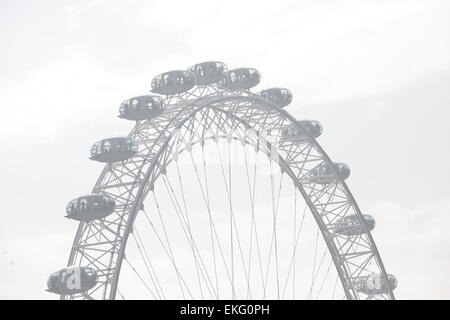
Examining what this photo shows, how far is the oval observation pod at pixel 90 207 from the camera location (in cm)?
4325

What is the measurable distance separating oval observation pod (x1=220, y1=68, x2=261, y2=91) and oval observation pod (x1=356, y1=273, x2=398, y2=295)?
1738cm

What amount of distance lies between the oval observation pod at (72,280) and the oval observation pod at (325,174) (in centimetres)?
2445

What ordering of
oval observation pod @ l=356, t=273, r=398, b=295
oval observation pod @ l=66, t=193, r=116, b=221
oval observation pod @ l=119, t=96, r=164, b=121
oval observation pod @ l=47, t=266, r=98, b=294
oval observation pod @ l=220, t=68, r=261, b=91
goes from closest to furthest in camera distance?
oval observation pod @ l=47, t=266, r=98, b=294 < oval observation pod @ l=66, t=193, r=116, b=221 < oval observation pod @ l=119, t=96, r=164, b=121 < oval observation pod @ l=220, t=68, r=261, b=91 < oval observation pod @ l=356, t=273, r=398, b=295

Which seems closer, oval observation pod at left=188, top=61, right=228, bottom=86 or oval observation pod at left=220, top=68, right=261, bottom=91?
oval observation pod at left=188, top=61, right=228, bottom=86

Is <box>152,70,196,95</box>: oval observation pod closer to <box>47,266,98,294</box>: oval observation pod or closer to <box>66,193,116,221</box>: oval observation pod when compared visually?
<box>66,193,116,221</box>: oval observation pod

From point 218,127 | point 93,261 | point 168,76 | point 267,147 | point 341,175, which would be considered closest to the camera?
point 93,261

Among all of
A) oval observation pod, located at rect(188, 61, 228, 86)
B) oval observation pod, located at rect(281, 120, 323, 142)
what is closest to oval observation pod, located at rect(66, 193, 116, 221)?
oval observation pod, located at rect(188, 61, 228, 86)

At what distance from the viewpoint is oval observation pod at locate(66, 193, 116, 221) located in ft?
142

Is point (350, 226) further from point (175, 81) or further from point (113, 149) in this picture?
point (113, 149)
